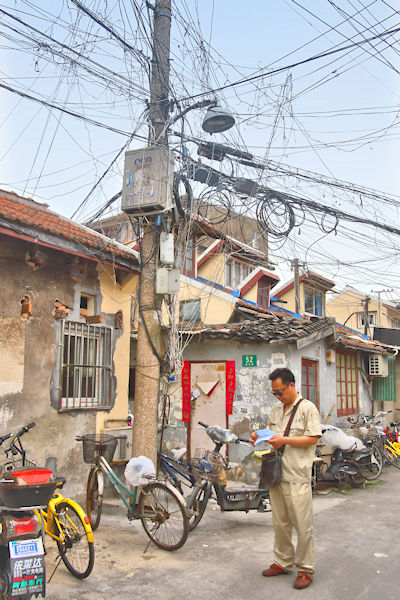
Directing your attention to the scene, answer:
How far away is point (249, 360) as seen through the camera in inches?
406

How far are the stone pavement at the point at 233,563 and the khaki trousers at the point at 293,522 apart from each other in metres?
0.21

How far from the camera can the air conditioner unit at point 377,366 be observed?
14719mm

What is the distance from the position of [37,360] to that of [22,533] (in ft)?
11.2

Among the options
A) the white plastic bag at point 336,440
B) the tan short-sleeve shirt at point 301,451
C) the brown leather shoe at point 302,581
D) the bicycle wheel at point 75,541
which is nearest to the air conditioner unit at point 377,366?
the white plastic bag at point 336,440

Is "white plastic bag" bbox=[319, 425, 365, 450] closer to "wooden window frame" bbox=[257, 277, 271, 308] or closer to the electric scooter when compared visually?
the electric scooter

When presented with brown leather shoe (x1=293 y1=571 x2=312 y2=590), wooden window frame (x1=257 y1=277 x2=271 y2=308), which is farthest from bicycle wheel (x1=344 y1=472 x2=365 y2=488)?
wooden window frame (x1=257 y1=277 x2=271 y2=308)

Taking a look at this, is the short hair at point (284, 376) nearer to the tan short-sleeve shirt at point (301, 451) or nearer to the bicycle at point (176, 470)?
the tan short-sleeve shirt at point (301, 451)

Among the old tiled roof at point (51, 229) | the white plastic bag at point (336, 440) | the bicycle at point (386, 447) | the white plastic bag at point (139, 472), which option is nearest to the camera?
the white plastic bag at point (139, 472)

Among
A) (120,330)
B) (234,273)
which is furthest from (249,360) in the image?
(234,273)

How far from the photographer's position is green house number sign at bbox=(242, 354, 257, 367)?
10.3 m

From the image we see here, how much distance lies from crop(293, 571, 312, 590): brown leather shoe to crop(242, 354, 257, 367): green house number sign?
18.7 ft

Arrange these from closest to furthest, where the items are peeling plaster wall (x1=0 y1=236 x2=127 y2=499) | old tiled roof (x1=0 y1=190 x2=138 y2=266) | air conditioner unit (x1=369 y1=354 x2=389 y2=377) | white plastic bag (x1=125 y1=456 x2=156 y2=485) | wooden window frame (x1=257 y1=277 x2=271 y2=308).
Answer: white plastic bag (x1=125 y1=456 x2=156 y2=485) → old tiled roof (x1=0 y1=190 x2=138 y2=266) → peeling plaster wall (x1=0 y1=236 x2=127 y2=499) → air conditioner unit (x1=369 y1=354 x2=389 y2=377) → wooden window frame (x1=257 y1=277 x2=271 y2=308)

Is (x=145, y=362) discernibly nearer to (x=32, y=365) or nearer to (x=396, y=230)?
(x=32, y=365)

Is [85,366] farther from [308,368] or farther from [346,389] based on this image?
[346,389]
